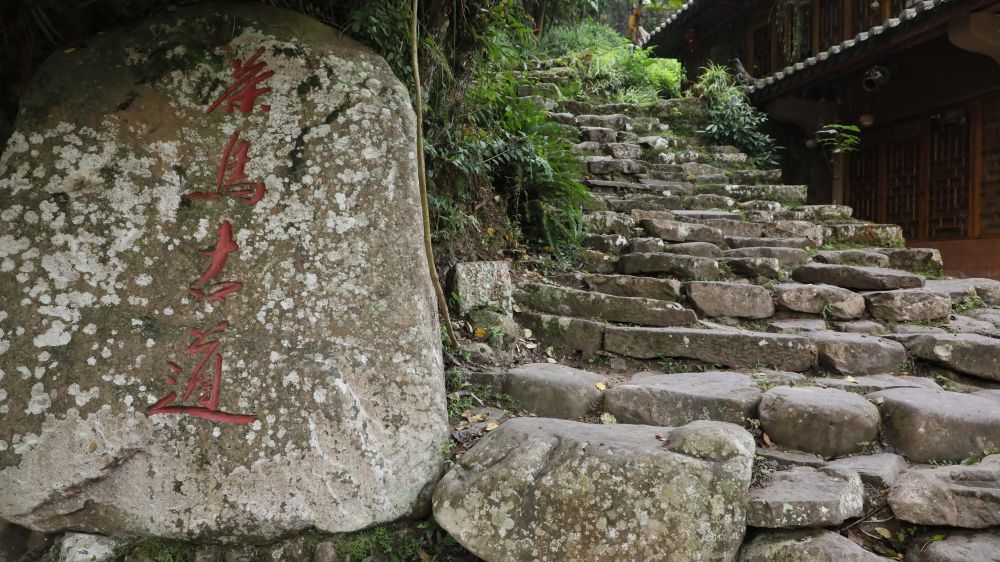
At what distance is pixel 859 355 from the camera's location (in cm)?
353

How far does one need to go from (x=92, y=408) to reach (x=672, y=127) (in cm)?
929

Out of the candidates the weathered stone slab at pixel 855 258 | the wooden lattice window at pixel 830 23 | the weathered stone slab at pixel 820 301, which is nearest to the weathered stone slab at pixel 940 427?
the weathered stone slab at pixel 820 301

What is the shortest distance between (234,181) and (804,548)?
2.53 meters

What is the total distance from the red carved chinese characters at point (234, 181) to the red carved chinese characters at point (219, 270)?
128mm

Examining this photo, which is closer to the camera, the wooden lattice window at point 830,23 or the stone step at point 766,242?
the stone step at point 766,242

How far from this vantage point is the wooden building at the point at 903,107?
6375 millimetres

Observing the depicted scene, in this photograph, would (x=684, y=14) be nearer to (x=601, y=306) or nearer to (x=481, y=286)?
(x=601, y=306)

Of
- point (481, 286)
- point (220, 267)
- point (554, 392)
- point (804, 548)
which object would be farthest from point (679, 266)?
point (220, 267)

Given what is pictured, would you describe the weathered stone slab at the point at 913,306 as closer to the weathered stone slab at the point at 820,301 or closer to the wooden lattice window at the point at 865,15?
the weathered stone slab at the point at 820,301

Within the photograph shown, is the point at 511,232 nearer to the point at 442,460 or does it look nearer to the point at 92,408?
the point at 442,460

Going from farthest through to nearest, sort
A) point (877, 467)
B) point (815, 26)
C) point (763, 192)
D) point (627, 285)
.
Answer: point (815, 26)
point (763, 192)
point (627, 285)
point (877, 467)

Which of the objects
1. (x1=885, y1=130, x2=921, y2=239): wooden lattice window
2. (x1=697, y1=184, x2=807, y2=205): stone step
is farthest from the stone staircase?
(x1=885, y1=130, x2=921, y2=239): wooden lattice window

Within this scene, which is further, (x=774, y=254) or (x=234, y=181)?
(x=774, y=254)

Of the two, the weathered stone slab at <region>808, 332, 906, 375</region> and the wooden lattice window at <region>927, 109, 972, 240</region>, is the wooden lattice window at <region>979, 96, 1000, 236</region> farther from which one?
the weathered stone slab at <region>808, 332, 906, 375</region>
